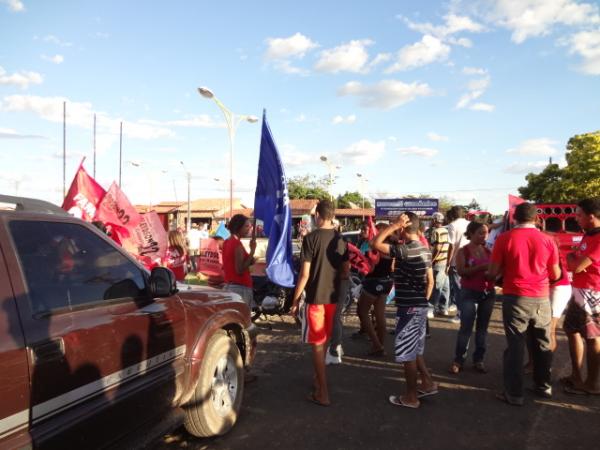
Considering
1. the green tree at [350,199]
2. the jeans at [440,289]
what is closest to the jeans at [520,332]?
the jeans at [440,289]

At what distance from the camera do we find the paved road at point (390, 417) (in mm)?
3482

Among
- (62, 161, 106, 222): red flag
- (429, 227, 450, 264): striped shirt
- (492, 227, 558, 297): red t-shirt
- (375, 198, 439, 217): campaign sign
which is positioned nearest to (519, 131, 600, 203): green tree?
(375, 198, 439, 217): campaign sign

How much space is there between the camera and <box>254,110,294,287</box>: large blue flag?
4.99 metres

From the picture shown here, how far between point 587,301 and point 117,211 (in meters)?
5.92

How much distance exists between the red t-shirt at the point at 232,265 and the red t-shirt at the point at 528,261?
2.72 m

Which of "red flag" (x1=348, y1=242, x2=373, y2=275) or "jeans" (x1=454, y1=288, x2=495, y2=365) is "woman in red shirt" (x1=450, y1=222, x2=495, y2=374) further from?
"red flag" (x1=348, y1=242, x2=373, y2=275)

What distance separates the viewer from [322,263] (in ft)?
14.0

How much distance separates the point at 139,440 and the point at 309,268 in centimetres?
210

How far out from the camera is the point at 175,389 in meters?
3.01

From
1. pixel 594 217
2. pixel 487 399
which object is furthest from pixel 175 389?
pixel 594 217

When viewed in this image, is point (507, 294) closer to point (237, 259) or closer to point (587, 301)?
point (587, 301)

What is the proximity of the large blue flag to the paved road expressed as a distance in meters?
1.23

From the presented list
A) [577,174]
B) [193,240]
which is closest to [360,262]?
[193,240]

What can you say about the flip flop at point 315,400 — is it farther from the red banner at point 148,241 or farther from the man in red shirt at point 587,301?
the red banner at point 148,241
